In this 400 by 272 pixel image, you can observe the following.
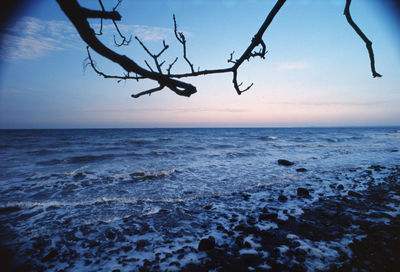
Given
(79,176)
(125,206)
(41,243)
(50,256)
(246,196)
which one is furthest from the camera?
(79,176)

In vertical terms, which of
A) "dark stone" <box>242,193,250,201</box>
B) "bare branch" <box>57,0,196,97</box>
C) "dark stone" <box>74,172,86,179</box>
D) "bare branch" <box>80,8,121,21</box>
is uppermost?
"bare branch" <box>80,8,121,21</box>

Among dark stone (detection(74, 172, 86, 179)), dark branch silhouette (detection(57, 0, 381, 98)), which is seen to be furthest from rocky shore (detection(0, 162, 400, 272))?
dark stone (detection(74, 172, 86, 179))

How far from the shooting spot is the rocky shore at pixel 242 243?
3.29 meters

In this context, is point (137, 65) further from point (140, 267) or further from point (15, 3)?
point (140, 267)

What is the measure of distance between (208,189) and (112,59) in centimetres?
734

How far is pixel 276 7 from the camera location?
155 centimetres

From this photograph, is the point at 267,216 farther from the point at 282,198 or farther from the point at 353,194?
the point at 353,194

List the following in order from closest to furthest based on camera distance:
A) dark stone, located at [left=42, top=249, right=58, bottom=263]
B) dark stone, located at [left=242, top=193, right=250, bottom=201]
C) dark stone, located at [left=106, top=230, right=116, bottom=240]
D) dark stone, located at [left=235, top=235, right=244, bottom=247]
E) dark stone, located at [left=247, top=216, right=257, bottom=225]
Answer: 1. dark stone, located at [left=42, top=249, right=58, bottom=263]
2. dark stone, located at [left=235, top=235, right=244, bottom=247]
3. dark stone, located at [left=106, top=230, right=116, bottom=240]
4. dark stone, located at [left=247, top=216, right=257, bottom=225]
5. dark stone, located at [left=242, top=193, right=250, bottom=201]

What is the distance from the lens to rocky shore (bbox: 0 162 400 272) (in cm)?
329

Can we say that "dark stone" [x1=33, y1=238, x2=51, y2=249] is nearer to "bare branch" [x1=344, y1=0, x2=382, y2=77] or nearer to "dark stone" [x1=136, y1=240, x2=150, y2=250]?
"dark stone" [x1=136, y1=240, x2=150, y2=250]

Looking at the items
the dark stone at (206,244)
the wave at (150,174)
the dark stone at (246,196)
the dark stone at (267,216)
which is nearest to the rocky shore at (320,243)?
the dark stone at (267,216)

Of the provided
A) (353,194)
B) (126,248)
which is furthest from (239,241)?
(353,194)

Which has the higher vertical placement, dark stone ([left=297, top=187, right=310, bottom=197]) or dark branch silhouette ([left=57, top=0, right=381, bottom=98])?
dark branch silhouette ([left=57, top=0, right=381, bottom=98])

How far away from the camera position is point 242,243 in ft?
12.6
